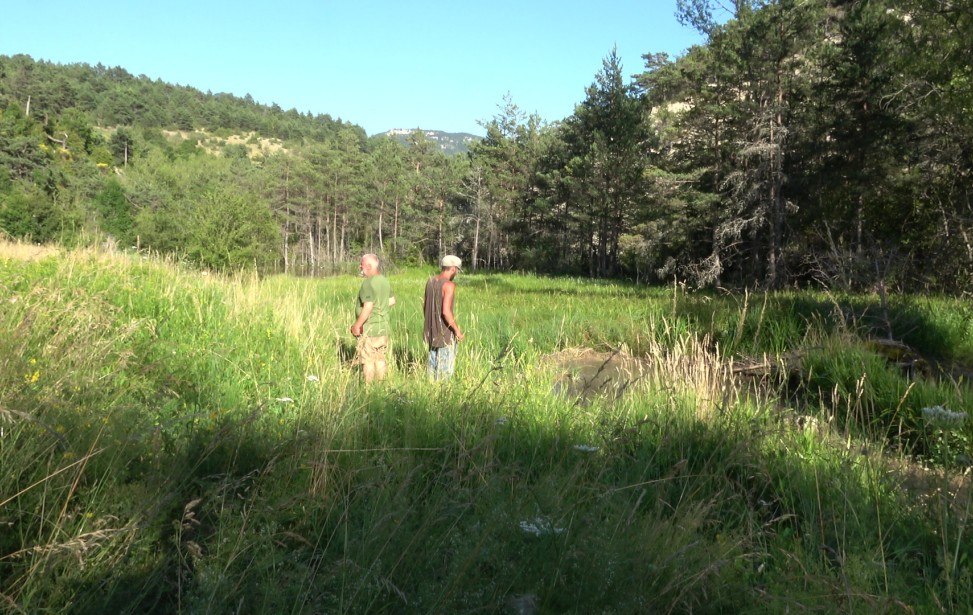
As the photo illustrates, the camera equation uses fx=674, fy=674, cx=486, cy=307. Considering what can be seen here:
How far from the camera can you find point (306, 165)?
77375 millimetres

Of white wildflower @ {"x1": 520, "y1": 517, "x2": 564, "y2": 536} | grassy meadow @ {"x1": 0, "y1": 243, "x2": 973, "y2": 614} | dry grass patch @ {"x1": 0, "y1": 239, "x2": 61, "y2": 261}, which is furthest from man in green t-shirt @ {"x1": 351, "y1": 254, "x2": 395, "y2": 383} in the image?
white wildflower @ {"x1": 520, "y1": 517, "x2": 564, "y2": 536}

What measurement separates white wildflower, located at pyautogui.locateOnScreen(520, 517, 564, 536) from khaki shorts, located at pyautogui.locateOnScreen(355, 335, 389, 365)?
3.20 metres

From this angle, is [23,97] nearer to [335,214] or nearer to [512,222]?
[335,214]

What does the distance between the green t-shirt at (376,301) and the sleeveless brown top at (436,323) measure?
0.56 metres

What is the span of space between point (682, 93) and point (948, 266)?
58.5ft

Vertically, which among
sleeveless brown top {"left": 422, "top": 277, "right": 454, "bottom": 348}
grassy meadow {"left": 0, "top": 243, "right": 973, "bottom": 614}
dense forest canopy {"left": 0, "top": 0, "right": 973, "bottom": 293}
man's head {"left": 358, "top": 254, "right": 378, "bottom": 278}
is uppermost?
dense forest canopy {"left": 0, "top": 0, "right": 973, "bottom": 293}

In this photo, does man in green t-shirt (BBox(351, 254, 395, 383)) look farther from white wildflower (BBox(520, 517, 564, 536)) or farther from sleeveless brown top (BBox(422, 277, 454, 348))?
white wildflower (BBox(520, 517, 564, 536))

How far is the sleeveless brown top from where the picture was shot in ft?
25.1

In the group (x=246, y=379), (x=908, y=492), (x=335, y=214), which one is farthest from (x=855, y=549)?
(x=335, y=214)

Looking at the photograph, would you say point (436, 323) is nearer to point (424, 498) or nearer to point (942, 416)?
point (424, 498)

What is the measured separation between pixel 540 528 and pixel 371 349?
4.18 m

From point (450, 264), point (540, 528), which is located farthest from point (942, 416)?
point (450, 264)

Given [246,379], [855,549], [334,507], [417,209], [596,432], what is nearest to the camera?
[334,507]

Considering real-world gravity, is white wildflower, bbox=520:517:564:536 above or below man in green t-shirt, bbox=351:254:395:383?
below
